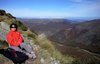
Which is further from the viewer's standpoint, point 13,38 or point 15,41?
point 15,41

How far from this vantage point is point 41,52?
546 inches

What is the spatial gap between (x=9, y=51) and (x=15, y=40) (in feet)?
1.80

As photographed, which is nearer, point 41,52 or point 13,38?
point 13,38

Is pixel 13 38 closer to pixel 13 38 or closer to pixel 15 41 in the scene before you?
pixel 13 38

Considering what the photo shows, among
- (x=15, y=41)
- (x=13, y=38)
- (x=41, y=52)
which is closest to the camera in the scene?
(x=13, y=38)

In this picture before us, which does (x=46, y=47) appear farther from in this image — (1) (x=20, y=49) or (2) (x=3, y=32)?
(1) (x=20, y=49)

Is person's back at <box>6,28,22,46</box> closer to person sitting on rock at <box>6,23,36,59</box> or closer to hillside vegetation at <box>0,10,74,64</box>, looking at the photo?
person sitting on rock at <box>6,23,36,59</box>

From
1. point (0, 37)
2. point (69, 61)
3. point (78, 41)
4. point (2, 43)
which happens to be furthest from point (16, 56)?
point (78, 41)

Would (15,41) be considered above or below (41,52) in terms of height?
above

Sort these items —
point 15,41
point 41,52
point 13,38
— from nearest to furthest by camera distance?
point 13,38 → point 15,41 → point 41,52

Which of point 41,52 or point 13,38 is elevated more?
point 13,38

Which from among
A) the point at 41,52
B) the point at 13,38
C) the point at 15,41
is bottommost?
the point at 41,52

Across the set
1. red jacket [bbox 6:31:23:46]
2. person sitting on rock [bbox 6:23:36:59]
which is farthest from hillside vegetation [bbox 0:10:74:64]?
red jacket [bbox 6:31:23:46]

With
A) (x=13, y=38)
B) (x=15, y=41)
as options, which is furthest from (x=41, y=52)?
(x=13, y=38)
